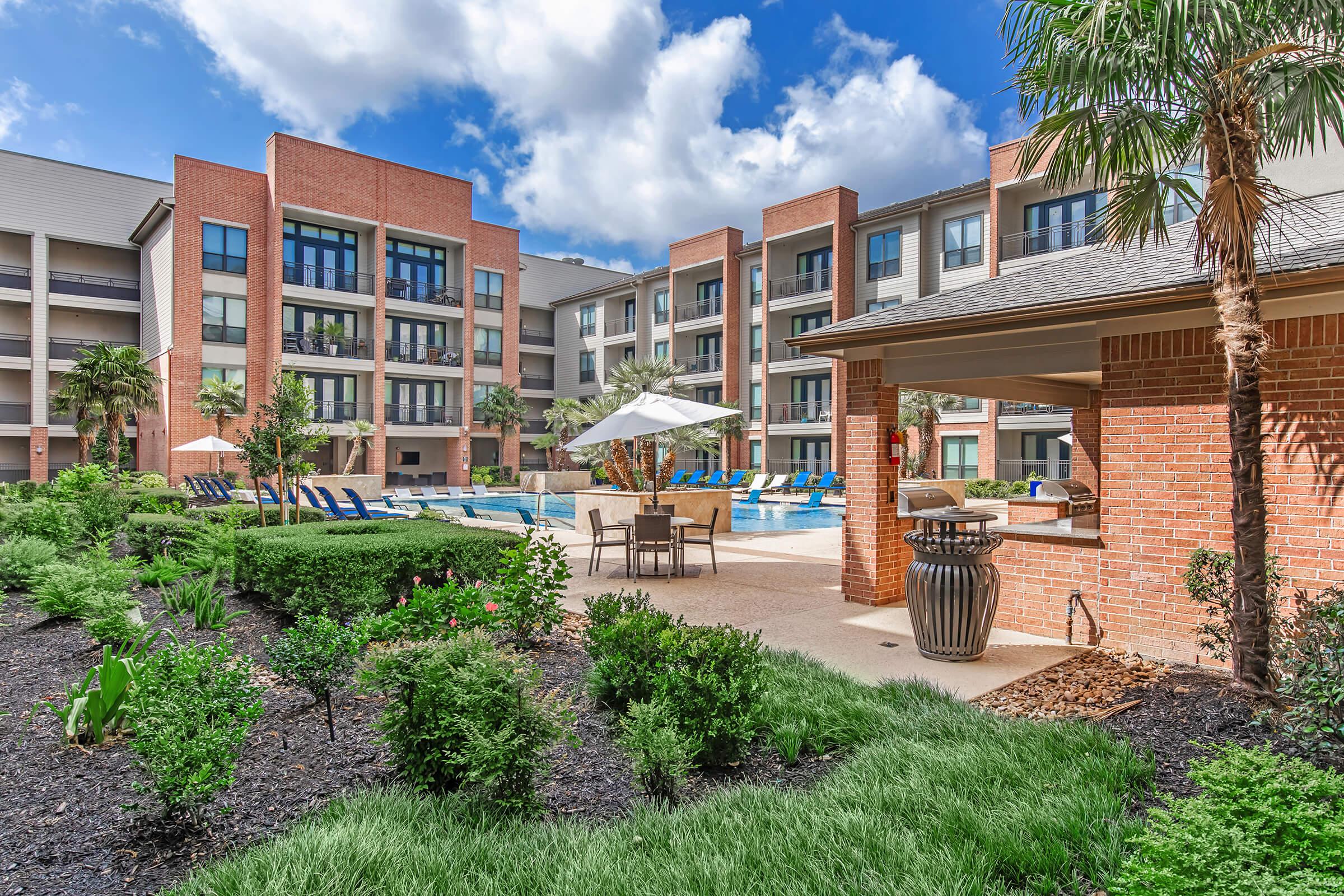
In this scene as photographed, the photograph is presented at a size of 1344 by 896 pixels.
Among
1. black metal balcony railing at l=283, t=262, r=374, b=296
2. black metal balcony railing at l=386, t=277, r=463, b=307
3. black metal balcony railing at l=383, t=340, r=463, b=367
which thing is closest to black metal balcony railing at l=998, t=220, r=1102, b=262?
black metal balcony railing at l=386, t=277, r=463, b=307

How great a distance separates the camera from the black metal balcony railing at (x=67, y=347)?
33406mm

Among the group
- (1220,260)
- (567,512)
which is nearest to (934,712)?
(1220,260)

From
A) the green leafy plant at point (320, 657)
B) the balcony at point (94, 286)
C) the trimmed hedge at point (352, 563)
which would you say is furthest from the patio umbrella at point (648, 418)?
the balcony at point (94, 286)

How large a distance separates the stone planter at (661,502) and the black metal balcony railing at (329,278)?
931 inches

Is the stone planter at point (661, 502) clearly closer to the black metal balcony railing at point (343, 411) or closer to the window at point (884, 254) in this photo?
the window at point (884, 254)

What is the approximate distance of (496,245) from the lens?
40.3 m

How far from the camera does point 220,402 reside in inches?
1126

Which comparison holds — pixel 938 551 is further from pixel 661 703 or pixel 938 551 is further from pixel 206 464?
pixel 206 464

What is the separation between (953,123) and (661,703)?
3726 cm

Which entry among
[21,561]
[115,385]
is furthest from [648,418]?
[115,385]

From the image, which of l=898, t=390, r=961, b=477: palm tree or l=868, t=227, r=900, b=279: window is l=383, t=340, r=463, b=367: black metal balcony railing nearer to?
l=868, t=227, r=900, b=279: window

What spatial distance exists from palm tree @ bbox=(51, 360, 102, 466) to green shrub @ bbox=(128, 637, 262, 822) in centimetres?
2557

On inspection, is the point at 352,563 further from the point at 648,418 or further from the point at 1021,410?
the point at 1021,410

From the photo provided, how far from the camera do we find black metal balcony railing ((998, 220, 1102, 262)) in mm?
27859
